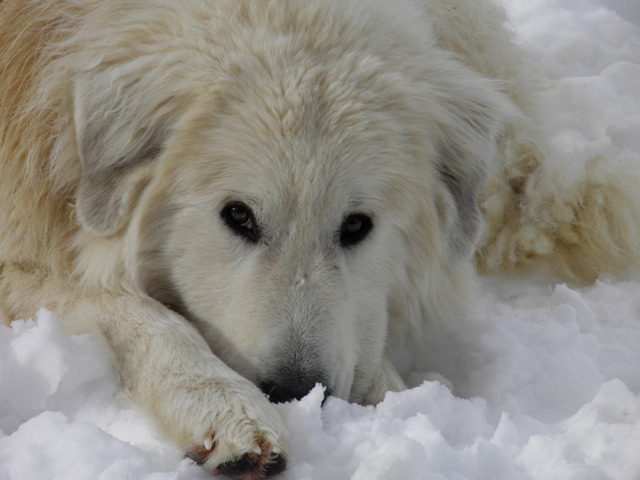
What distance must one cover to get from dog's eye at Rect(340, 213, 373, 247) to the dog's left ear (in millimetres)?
398

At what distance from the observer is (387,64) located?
9.35 feet

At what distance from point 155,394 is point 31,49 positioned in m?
1.29

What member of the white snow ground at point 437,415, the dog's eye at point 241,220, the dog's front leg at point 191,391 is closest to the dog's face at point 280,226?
the dog's eye at point 241,220

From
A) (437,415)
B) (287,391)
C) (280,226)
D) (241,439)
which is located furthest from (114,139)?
(437,415)

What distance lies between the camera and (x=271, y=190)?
8.40 feet

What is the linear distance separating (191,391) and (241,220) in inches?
21.7

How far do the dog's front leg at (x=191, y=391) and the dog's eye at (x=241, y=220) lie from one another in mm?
319

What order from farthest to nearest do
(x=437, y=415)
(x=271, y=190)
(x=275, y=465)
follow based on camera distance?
1. (x=271, y=190)
2. (x=437, y=415)
3. (x=275, y=465)

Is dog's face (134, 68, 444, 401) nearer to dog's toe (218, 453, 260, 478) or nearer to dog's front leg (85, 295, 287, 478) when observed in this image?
dog's front leg (85, 295, 287, 478)

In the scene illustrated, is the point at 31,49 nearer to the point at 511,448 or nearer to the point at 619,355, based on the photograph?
the point at 511,448

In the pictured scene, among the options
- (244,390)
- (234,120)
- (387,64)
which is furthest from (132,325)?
(387,64)

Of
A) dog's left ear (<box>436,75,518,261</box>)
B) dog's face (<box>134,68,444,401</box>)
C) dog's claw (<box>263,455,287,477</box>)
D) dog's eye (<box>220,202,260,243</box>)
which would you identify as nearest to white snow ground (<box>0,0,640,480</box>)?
dog's claw (<box>263,455,287,477</box>)

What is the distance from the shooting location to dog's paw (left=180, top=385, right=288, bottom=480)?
6.84 ft

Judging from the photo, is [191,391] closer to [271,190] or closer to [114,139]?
[271,190]
